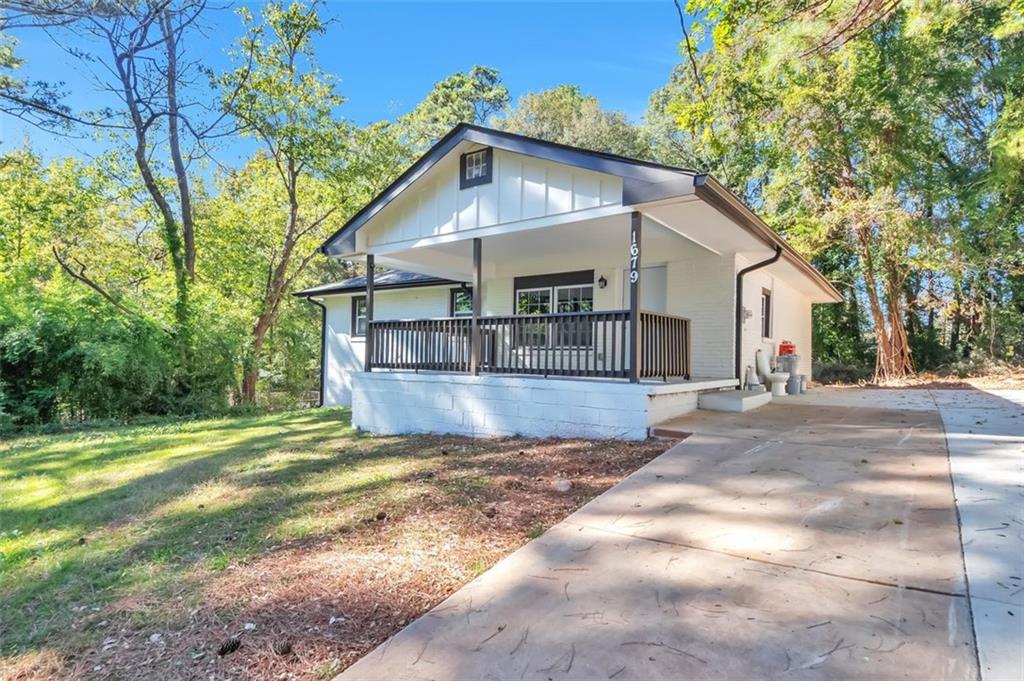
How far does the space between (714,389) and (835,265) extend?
1346cm

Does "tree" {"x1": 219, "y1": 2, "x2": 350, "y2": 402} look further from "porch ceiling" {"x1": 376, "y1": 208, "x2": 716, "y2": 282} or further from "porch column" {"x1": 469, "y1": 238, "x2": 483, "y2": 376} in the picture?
"porch column" {"x1": 469, "y1": 238, "x2": 483, "y2": 376}

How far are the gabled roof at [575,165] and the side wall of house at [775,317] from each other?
374cm

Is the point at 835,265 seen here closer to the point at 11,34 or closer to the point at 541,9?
the point at 541,9

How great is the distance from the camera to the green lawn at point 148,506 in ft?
9.92

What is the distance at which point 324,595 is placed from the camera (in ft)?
8.91

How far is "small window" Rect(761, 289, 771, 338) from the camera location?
34.3 feet

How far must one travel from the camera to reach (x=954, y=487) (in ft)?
12.4

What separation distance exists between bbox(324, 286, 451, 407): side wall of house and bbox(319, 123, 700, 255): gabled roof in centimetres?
455

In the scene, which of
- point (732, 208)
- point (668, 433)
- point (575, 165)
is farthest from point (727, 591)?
point (575, 165)

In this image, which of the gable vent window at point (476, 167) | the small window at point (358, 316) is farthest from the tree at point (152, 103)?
the gable vent window at point (476, 167)

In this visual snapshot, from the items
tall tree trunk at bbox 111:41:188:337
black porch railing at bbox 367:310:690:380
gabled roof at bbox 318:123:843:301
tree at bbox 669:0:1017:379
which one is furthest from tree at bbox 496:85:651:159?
black porch railing at bbox 367:310:690:380

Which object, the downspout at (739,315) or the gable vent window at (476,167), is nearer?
the gable vent window at (476,167)

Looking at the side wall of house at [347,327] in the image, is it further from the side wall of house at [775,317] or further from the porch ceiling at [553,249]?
the side wall of house at [775,317]

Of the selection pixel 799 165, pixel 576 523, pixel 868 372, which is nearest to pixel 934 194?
pixel 799 165
